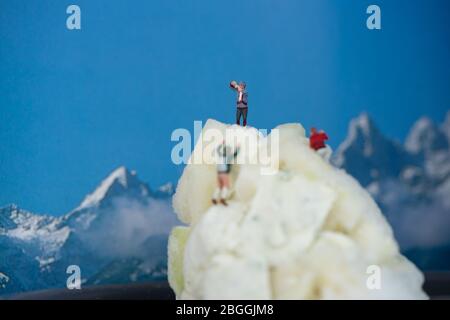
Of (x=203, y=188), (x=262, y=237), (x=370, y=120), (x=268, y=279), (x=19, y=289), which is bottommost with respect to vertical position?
(x=19, y=289)

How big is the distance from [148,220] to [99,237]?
1.30 m

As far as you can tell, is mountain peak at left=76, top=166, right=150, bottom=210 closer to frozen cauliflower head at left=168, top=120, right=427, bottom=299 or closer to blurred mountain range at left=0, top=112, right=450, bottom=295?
blurred mountain range at left=0, top=112, right=450, bottom=295

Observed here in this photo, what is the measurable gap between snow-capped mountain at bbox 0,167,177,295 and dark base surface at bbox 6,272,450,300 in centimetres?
173

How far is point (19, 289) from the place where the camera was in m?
12.7

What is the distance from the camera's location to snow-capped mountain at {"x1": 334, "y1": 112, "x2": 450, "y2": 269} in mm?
13508

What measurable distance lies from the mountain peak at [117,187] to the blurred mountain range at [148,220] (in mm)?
25

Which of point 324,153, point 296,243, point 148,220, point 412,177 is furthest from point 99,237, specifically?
point 296,243

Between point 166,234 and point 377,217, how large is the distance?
7876mm

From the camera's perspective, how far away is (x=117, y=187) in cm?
1340

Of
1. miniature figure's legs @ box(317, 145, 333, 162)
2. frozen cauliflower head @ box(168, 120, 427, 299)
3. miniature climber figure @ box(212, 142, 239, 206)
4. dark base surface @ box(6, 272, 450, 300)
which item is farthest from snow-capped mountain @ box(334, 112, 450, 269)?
miniature climber figure @ box(212, 142, 239, 206)

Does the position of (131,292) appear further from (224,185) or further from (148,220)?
(224,185)

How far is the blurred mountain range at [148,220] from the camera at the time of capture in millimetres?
12914

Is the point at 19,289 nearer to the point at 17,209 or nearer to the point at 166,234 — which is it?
the point at 17,209
